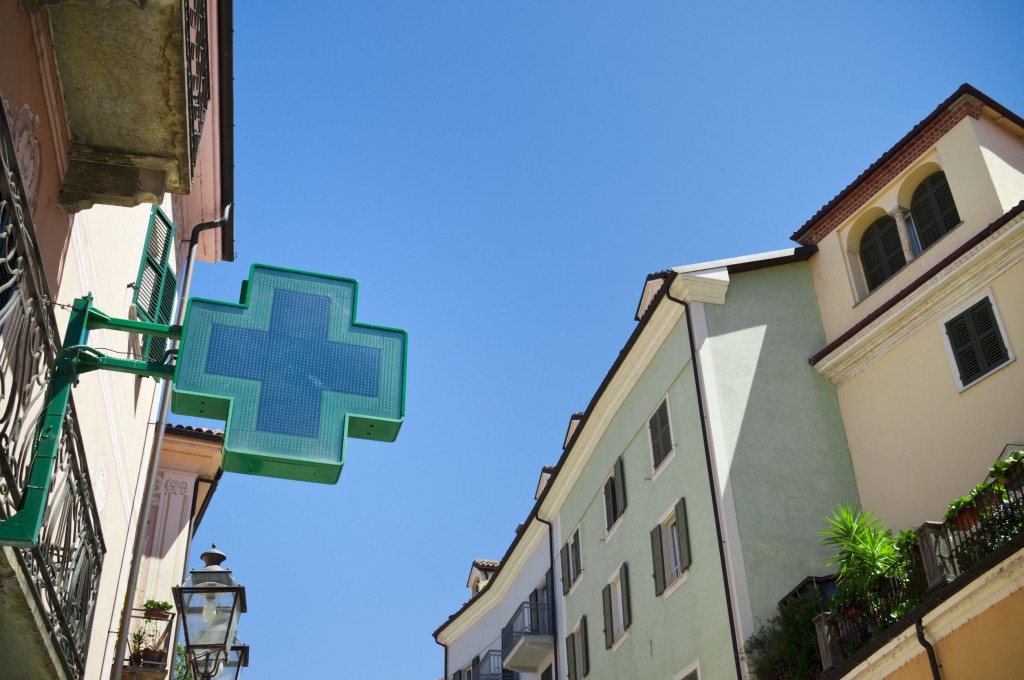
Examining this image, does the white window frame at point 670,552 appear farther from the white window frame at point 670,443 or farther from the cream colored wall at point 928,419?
the cream colored wall at point 928,419

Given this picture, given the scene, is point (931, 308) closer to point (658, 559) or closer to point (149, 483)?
point (658, 559)

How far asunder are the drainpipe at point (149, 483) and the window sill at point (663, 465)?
9518mm

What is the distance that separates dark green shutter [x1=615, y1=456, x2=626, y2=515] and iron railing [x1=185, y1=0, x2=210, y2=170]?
16.1m

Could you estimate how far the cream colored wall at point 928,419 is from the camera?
1577cm

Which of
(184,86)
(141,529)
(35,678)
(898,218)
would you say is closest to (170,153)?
(184,86)

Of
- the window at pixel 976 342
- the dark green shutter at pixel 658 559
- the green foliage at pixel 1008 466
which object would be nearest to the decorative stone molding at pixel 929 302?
the window at pixel 976 342

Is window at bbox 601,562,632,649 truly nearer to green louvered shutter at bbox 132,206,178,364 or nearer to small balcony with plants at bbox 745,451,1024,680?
small balcony with plants at bbox 745,451,1024,680

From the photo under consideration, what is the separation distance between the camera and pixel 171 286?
40.1 ft

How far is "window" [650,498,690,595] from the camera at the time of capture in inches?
730

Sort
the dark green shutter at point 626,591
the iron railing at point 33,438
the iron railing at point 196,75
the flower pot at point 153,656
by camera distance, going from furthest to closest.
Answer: the dark green shutter at point 626,591, the flower pot at point 153,656, the iron railing at point 196,75, the iron railing at point 33,438

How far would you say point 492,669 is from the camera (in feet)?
102

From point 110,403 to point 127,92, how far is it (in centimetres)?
394

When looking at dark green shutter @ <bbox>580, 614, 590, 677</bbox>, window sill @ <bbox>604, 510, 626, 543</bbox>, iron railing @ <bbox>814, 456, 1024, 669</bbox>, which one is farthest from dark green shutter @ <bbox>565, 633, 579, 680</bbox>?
iron railing @ <bbox>814, 456, 1024, 669</bbox>

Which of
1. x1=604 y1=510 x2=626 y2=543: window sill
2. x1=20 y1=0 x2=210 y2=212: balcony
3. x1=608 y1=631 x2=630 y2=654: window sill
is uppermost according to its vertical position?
x1=604 y1=510 x2=626 y2=543: window sill
